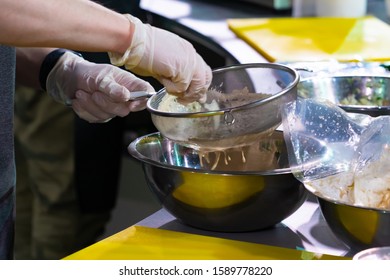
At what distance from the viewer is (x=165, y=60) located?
1569 millimetres

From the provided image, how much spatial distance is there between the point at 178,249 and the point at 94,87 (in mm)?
570

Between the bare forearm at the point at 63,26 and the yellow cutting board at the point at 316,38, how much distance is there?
995 millimetres

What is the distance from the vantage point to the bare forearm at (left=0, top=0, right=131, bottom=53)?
4.47 feet

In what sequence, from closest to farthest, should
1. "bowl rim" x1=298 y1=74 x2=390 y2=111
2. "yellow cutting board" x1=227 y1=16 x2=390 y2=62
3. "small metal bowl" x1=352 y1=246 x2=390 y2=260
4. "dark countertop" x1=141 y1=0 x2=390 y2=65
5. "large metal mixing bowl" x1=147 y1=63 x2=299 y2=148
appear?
"small metal bowl" x1=352 y1=246 x2=390 y2=260, "large metal mixing bowl" x1=147 y1=63 x2=299 y2=148, "bowl rim" x1=298 y1=74 x2=390 y2=111, "yellow cutting board" x1=227 y1=16 x2=390 y2=62, "dark countertop" x1=141 y1=0 x2=390 y2=65

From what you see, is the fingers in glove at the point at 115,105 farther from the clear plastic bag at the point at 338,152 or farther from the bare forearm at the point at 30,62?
the clear plastic bag at the point at 338,152

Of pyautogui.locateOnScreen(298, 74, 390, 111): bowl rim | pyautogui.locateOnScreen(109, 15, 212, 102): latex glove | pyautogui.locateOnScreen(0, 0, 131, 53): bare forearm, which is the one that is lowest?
pyautogui.locateOnScreen(298, 74, 390, 111): bowl rim

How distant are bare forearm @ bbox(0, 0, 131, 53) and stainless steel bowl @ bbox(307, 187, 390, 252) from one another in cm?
45

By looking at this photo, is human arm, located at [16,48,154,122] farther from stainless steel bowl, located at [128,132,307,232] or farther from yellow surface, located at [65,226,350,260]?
yellow surface, located at [65,226,350,260]

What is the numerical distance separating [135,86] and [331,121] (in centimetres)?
53

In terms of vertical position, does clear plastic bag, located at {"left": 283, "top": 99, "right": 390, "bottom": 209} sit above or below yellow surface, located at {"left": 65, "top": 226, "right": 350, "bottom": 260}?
above

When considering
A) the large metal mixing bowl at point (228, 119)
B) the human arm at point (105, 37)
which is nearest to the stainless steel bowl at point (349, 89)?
the large metal mixing bowl at point (228, 119)

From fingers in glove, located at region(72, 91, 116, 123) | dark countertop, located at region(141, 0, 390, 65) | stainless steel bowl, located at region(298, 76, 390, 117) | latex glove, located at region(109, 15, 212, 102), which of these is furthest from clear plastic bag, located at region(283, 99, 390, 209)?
dark countertop, located at region(141, 0, 390, 65)
